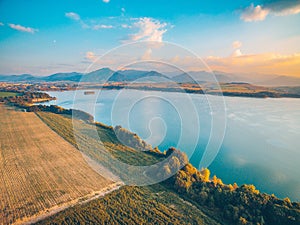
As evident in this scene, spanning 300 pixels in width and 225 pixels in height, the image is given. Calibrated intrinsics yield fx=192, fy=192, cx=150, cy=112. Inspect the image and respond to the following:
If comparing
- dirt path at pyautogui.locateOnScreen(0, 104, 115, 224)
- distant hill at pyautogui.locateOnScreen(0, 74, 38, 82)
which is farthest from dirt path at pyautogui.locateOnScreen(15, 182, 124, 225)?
distant hill at pyautogui.locateOnScreen(0, 74, 38, 82)

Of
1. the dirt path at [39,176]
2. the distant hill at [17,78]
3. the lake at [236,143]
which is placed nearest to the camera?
the dirt path at [39,176]

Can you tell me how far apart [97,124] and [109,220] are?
1401 centimetres

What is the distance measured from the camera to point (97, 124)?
20.2 m

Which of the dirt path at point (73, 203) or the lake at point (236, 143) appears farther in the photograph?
the lake at point (236, 143)

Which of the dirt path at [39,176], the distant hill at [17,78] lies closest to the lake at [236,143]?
the dirt path at [39,176]

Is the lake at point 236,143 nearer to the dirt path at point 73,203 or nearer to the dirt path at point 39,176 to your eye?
the dirt path at point 39,176

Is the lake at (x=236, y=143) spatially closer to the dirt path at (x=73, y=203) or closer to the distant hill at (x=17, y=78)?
the dirt path at (x=73, y=203)

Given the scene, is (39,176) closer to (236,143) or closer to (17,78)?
(236,143)

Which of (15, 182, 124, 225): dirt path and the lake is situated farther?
the lake

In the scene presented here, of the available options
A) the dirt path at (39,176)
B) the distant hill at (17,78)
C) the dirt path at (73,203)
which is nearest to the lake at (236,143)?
the dirt path at (39,176)

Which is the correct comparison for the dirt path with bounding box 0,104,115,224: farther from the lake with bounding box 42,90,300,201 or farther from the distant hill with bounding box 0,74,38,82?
the distant hill with bounding box 0,74,38,82

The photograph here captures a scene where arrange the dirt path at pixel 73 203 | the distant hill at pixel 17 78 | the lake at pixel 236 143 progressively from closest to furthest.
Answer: the dirt path at pixel 73 203, the lake at pixel 236 143, the distant hill at pixel 17 78

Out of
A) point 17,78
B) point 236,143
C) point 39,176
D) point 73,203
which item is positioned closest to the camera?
point 73,203

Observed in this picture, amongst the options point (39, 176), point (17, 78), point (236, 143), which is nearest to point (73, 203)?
point (39, 176)
